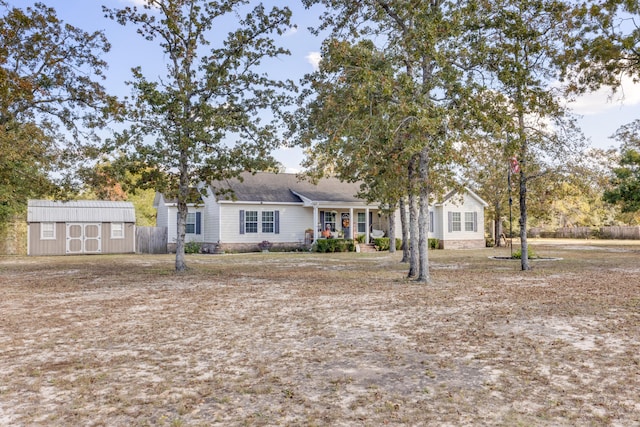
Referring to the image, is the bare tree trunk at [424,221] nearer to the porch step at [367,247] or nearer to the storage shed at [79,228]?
the porch step at [367,247]

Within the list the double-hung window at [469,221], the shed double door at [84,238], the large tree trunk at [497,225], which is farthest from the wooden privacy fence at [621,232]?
the shed double door at [84,238]

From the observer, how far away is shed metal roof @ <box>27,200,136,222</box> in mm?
28172

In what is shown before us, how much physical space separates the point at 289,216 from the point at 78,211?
12.5m

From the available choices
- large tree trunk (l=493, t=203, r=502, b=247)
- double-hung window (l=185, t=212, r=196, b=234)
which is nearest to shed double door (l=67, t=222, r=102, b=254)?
double-hung window (l=185, t=212, r=196, b=234)

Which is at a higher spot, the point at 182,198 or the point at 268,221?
the point at 182,198

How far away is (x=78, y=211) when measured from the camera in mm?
29250

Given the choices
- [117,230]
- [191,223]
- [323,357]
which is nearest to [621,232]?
[191,223]

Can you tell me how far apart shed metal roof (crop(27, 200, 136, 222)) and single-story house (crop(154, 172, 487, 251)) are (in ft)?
7.98

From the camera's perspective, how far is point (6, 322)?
7.93m

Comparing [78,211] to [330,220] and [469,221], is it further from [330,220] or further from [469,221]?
[469,221]

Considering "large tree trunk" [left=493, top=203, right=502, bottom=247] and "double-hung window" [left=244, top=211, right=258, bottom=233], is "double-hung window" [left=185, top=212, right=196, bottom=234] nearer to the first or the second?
"double-hung window" [left=244, top=211, right=258, bottom=233]

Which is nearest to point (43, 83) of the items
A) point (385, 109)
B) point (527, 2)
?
point (385, 109)

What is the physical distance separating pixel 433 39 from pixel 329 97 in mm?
2881

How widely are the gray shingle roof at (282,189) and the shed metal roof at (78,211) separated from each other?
619cm
